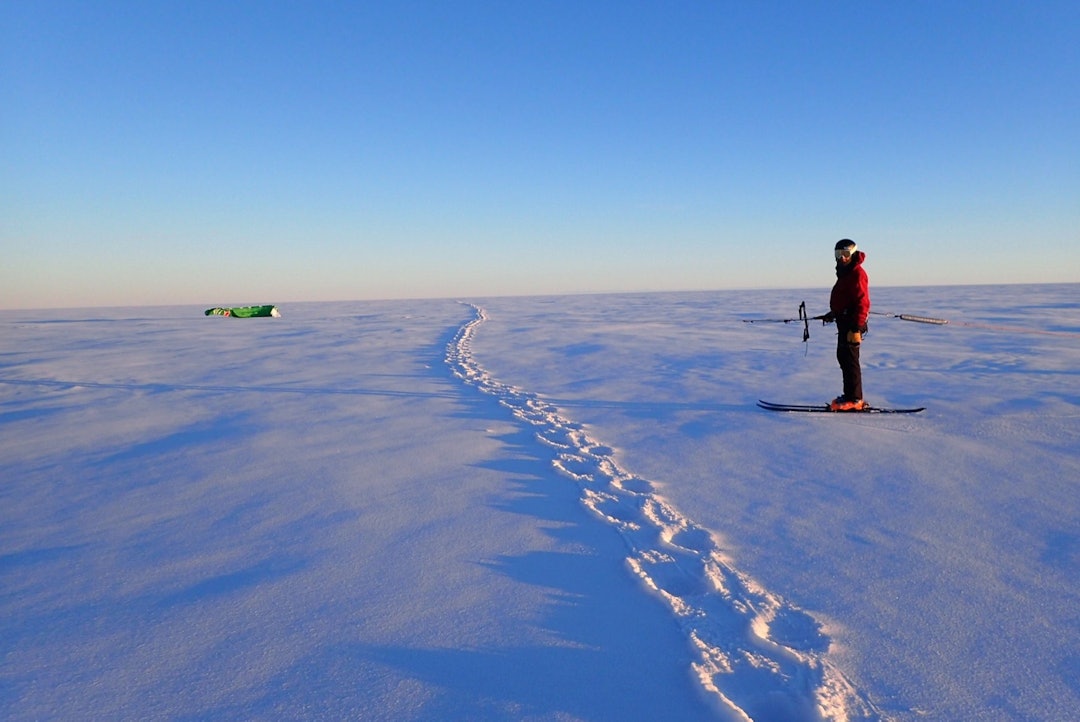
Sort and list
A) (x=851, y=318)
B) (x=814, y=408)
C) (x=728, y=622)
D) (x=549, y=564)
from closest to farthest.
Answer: (x=728, y=622), (x=549, y=564), (x=851, y=318), (x=814, y=408)

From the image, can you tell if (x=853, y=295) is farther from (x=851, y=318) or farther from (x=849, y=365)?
(x=849, y=365)

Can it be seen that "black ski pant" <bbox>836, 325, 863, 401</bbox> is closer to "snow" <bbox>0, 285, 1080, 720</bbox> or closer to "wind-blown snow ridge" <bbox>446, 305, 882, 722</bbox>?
"snow" <bbox>0, 285, 1080, 720</bbox>

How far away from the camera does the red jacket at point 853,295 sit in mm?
6363

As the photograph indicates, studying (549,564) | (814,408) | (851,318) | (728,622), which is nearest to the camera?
(728,622)

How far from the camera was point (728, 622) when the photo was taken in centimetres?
250

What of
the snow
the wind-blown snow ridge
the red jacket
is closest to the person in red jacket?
the red jacket

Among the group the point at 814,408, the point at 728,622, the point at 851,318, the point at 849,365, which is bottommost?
the point at 728,622

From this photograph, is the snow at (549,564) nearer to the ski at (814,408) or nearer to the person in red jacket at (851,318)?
the ski at (814,408)

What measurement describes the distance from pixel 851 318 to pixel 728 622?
4.94m

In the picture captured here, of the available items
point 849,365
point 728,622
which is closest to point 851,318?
point 849,365

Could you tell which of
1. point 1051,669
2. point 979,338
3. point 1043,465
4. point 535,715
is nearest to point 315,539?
point 535,715

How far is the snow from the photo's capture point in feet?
6.92

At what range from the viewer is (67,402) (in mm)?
8438

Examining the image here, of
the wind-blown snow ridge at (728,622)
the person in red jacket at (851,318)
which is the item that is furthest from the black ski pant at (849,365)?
the wind-blown snow ridge at (728,622)
